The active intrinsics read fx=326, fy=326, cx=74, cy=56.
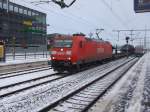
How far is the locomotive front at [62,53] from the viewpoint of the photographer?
915 inches

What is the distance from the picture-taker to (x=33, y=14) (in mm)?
77812

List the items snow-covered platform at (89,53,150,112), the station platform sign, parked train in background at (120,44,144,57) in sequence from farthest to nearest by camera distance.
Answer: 1. parked train in background at (120,44,144,57)
2. the station platform sign
3. snow-covered platform at (89,53,150,112)

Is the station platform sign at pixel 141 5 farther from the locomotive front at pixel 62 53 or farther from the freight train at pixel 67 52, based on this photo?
the locomotive front at pixel 62 53

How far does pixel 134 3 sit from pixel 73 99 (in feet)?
46.3

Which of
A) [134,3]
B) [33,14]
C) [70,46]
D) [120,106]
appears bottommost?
[120,106]

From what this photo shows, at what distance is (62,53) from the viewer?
920 inches

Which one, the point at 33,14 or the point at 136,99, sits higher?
the point at 33,14

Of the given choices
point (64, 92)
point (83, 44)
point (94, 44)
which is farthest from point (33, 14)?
point (64, 92)

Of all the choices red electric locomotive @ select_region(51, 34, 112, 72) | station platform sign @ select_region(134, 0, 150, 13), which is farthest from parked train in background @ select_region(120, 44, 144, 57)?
red electric locomotive @ select_region(51, 34, 112, 72)

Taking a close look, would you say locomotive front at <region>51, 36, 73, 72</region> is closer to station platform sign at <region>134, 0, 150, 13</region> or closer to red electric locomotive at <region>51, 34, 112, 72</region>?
red electric locomotive at <region>51, 34, 112, 72</region>

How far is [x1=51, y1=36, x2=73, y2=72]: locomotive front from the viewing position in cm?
2325

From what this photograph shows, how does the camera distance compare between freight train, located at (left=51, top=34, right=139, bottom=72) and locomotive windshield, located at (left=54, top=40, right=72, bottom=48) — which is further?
locomotive windshield, located at (left=54, top=40, right=72, bottom=48)

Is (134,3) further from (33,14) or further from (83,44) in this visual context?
(33,14)

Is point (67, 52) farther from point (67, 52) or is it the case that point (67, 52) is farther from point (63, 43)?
point (63, 43)
